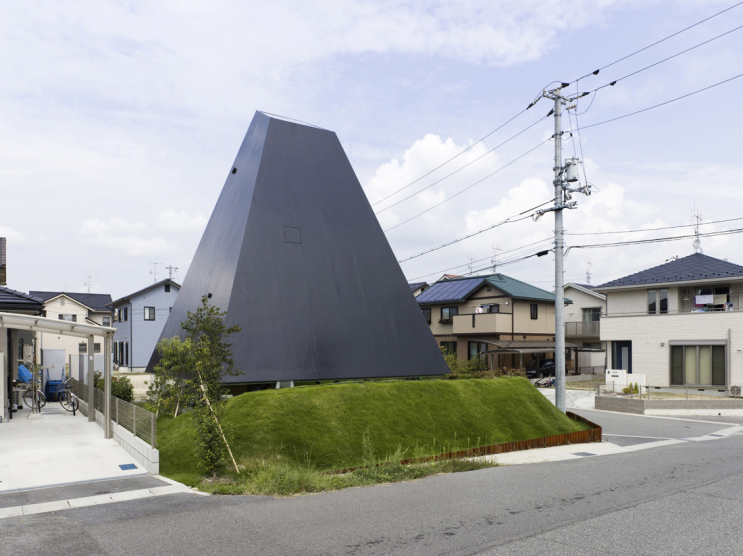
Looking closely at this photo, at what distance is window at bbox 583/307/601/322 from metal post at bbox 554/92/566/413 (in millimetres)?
26414

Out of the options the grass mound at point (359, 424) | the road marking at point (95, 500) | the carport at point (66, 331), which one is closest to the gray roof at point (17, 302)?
the carport at point (66, 331)

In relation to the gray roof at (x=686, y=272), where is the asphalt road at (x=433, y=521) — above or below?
below

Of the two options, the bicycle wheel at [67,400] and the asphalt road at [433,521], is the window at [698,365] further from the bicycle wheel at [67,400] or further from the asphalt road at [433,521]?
the bicycle wheel at [67,400]

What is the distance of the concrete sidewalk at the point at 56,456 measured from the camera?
29.9ft

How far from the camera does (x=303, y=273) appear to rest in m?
14.7

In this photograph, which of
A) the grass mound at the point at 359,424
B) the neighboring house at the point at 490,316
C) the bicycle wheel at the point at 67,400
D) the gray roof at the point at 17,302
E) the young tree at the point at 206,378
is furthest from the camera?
the neighboring house at the point at 490,316

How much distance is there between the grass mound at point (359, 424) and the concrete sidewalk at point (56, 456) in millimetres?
943

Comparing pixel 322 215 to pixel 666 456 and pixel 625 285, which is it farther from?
pixel 625 285

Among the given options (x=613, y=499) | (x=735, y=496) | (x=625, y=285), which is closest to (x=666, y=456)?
(x=735, y=496)

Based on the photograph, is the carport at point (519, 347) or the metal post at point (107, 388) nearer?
the metal post at point (107, 388)

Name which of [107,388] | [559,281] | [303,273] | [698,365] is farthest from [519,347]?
[107,388]

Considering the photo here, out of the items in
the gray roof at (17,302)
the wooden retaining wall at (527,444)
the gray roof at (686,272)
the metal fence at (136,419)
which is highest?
the gray roof at (686,272)

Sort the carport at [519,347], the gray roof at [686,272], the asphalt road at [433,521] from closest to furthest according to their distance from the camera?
the asphalt road at [433,521], the gray roof at [686,272], the carport at [519,347]

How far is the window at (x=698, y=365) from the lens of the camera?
89.6ft
